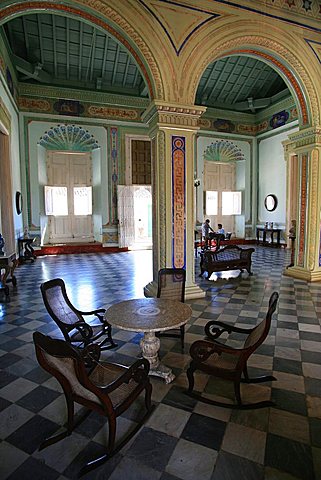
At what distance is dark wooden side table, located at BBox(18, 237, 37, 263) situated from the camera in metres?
9.81

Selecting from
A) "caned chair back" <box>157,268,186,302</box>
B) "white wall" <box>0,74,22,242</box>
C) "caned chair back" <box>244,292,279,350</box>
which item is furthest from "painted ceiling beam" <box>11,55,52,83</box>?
"caned chair back" <box>244,292,279,350</box>

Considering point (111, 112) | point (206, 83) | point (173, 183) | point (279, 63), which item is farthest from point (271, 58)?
point (111, 112)

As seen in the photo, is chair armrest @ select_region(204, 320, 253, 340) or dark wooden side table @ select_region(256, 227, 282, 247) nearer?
chair armrest @ select_region(204, 320, 253, 340)

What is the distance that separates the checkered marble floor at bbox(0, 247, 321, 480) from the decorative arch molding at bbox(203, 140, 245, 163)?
11.0 metres

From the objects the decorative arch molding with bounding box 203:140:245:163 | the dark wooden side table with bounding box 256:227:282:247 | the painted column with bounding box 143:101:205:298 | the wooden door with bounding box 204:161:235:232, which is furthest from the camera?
the wooden door with bounding box 204:161:235:232

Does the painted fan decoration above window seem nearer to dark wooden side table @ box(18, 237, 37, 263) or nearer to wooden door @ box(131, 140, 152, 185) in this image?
wooden door @ box(131, 140, 152, 185)

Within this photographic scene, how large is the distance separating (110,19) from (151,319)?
486cm

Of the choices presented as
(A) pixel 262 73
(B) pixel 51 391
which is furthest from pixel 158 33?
(A) pixel 262 73

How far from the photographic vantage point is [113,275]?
7910 millimetres

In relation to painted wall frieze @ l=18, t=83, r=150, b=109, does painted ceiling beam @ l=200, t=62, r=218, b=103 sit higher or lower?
higher

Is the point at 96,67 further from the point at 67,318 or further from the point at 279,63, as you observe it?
the point at 67,318

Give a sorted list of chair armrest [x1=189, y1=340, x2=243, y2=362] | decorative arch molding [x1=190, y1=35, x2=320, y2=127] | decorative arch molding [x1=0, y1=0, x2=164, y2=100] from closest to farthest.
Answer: chair armrest [x1=189, y1=340, x2=243, y2=362] < decorative arch molding [x1=0, y1=0, x2=164, y2=100] < decorative arch molding [x1=190, y1=35, x2=320, y2=127]

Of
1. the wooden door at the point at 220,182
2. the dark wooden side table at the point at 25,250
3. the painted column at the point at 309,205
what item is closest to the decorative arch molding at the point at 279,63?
the painted column at the point at 309,205

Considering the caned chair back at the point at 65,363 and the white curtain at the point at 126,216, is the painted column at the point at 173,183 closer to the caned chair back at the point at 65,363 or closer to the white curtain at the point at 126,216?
the caned chair back at the point at 65,363
